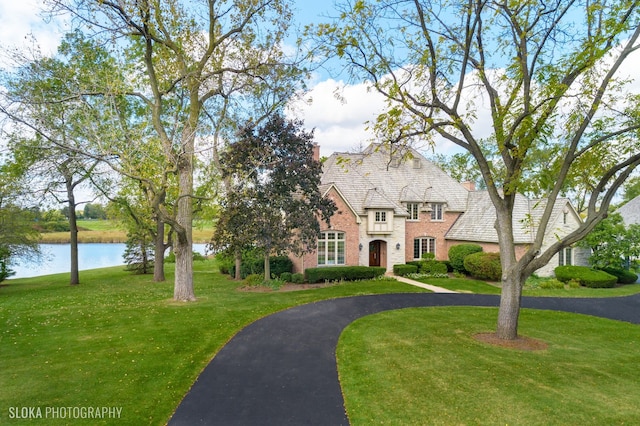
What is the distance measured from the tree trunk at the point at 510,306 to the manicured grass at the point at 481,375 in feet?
2.97

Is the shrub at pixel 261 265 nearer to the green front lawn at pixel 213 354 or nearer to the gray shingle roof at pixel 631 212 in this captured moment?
the green front lawn at pixel 213 354

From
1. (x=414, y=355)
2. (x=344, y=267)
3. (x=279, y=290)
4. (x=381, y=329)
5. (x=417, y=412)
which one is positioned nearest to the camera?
(x=417, y=412)

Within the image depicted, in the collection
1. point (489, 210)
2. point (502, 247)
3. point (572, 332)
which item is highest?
point (489, 210)

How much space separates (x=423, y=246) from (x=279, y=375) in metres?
22.7

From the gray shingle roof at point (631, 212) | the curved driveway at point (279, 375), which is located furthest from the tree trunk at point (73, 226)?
the gray shingle roof at point (631, 212)

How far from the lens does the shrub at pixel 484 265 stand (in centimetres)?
2358

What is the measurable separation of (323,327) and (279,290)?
8.09m

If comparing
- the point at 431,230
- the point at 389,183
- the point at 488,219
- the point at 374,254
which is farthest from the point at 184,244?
the point at 488,219

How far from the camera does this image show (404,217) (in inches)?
1075

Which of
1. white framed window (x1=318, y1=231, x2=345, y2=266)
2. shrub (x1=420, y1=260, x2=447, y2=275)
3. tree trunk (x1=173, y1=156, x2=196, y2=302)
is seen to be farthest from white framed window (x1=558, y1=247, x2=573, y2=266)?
tree trunk (x1=173, y1=156, x2=196, y2=302)

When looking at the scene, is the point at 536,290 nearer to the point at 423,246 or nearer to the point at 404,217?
the point at 423,246

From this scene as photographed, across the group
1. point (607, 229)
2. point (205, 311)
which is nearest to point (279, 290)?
point (205, 311)

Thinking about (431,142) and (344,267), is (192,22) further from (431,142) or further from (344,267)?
(344,267)

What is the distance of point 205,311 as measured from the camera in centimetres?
1395
